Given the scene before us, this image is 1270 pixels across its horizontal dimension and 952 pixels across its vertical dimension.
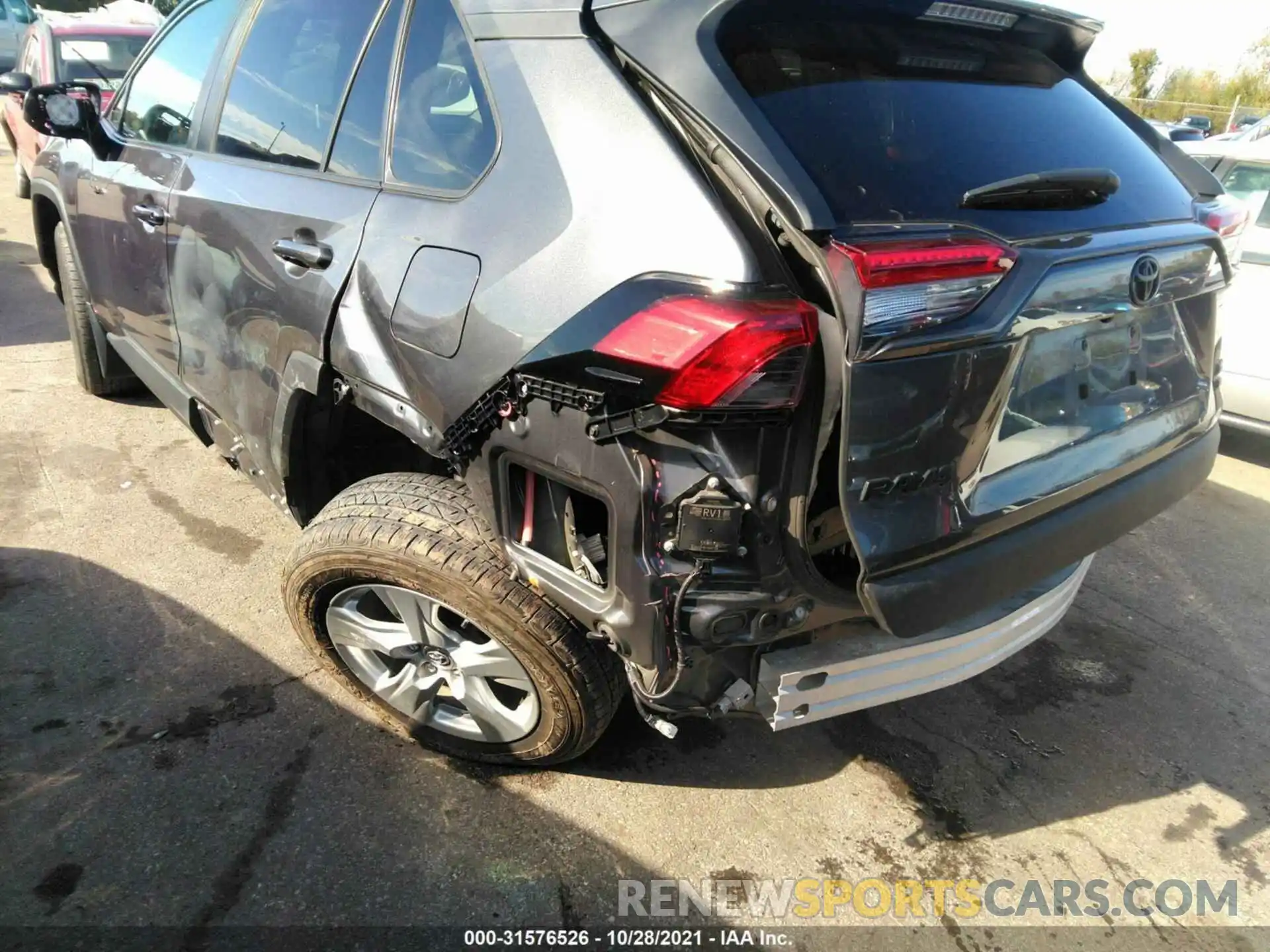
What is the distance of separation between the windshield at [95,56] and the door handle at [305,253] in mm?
6622

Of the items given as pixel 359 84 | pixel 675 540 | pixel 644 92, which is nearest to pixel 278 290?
pixel 359 84

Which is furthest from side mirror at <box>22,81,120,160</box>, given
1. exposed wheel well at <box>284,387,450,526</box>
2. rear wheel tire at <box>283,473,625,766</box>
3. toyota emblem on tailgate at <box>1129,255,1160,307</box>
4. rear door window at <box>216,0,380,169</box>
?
toyota emblem on tailgate at <box>1129,255,1160,307</box>

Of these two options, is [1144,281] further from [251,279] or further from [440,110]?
[251,279]

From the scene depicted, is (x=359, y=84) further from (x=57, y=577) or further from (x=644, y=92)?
(x=57, y=577)

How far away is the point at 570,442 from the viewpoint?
5.45ft

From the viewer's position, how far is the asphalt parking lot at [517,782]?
204cm

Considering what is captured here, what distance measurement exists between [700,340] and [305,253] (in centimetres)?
124

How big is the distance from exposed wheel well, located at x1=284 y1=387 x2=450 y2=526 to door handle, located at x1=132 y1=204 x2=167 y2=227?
1.09m

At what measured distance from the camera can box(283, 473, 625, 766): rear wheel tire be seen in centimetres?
202

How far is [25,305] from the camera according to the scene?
6.17 m

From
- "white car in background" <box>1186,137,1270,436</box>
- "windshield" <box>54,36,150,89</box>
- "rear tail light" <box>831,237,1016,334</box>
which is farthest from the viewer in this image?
"windshield" <box>54,36,150,89</box>

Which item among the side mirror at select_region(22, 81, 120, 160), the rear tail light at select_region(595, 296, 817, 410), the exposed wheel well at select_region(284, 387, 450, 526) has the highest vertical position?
the rear tail light at select_region(595, 296, 817, 410)

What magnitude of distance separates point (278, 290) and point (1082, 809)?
2.67 m

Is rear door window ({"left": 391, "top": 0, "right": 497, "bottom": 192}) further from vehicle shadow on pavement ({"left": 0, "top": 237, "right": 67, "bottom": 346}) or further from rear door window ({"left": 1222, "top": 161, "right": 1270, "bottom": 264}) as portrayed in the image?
vehicle shadow on pavement ({"left": 0, "top": 237, "right": 67, "bottom": 346})
